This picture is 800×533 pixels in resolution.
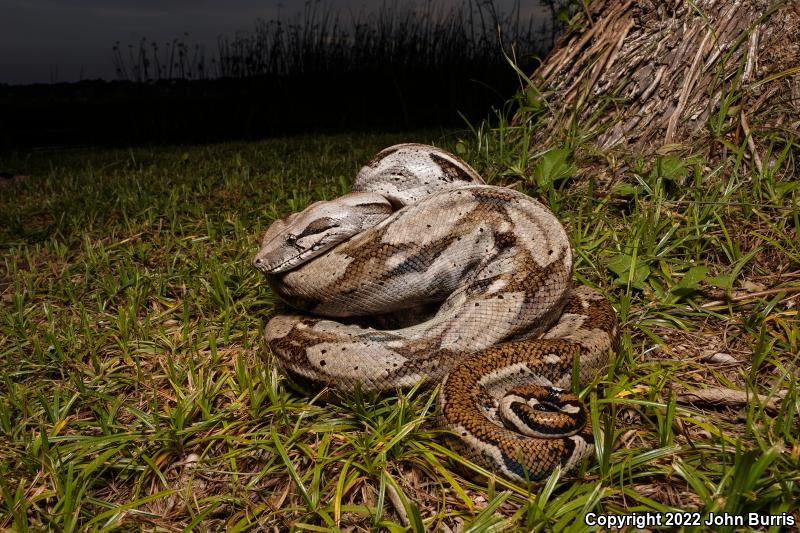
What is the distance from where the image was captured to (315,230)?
13.5ft

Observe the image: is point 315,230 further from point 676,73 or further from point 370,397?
point 676,73

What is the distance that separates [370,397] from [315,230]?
1348 millimetres

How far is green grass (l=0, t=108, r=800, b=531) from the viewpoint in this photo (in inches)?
108

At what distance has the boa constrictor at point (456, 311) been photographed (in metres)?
3.05

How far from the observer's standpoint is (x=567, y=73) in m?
5.96

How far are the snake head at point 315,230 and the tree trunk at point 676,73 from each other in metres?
2.54

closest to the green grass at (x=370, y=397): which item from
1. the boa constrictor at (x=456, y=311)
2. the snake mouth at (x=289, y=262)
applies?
the boa constrictor at (x=456, y=311)

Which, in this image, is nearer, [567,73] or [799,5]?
[799,5]

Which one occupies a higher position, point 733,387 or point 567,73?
point 567,73

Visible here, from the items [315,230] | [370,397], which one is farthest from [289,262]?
[370,397]

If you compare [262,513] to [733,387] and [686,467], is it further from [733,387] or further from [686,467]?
[733,387]

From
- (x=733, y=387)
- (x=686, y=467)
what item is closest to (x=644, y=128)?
(x=733, y=387)

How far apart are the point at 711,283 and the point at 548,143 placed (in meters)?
2.31

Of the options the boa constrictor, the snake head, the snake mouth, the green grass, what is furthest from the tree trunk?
the snake mouth
